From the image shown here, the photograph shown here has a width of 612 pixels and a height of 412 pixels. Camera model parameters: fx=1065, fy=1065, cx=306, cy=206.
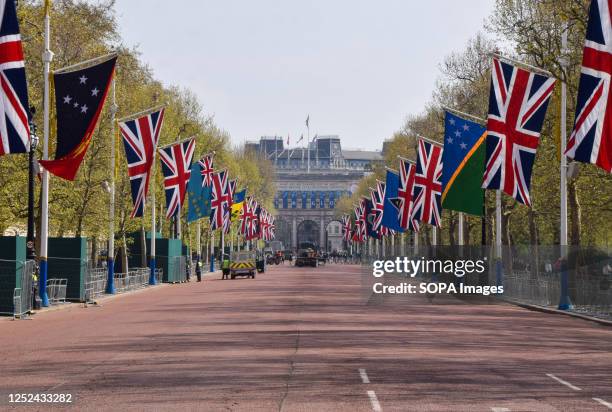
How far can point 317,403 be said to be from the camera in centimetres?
1428

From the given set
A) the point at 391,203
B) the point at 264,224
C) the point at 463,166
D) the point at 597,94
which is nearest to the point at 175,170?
the point at 463,166

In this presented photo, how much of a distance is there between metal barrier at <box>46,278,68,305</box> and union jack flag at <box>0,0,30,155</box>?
16.5 meters

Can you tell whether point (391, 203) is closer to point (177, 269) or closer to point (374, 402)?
point (177, 269)

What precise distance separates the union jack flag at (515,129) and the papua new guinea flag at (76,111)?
12901 mm

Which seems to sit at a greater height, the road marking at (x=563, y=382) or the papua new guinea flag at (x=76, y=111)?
the papua new guinea flag at (x=76, y=111)

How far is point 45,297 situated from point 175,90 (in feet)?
178

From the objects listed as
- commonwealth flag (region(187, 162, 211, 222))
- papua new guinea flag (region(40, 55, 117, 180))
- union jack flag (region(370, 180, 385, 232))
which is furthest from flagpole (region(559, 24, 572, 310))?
union jack flag (region(370, 180, 385, 232))

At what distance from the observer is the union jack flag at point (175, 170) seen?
188ft

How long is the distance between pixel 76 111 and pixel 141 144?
42.5 ft

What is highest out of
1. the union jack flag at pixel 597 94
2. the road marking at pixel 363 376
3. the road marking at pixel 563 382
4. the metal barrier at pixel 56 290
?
the union jack flag at pixel 597 94

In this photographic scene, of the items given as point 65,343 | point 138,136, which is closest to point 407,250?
point 138,136

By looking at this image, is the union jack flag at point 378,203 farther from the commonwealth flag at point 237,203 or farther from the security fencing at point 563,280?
the security fencing at point 563,280

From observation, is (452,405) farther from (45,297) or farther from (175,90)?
(175,90)

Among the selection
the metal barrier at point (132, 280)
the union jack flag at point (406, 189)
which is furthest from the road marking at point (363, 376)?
the union jack flag at point (406, 189)
